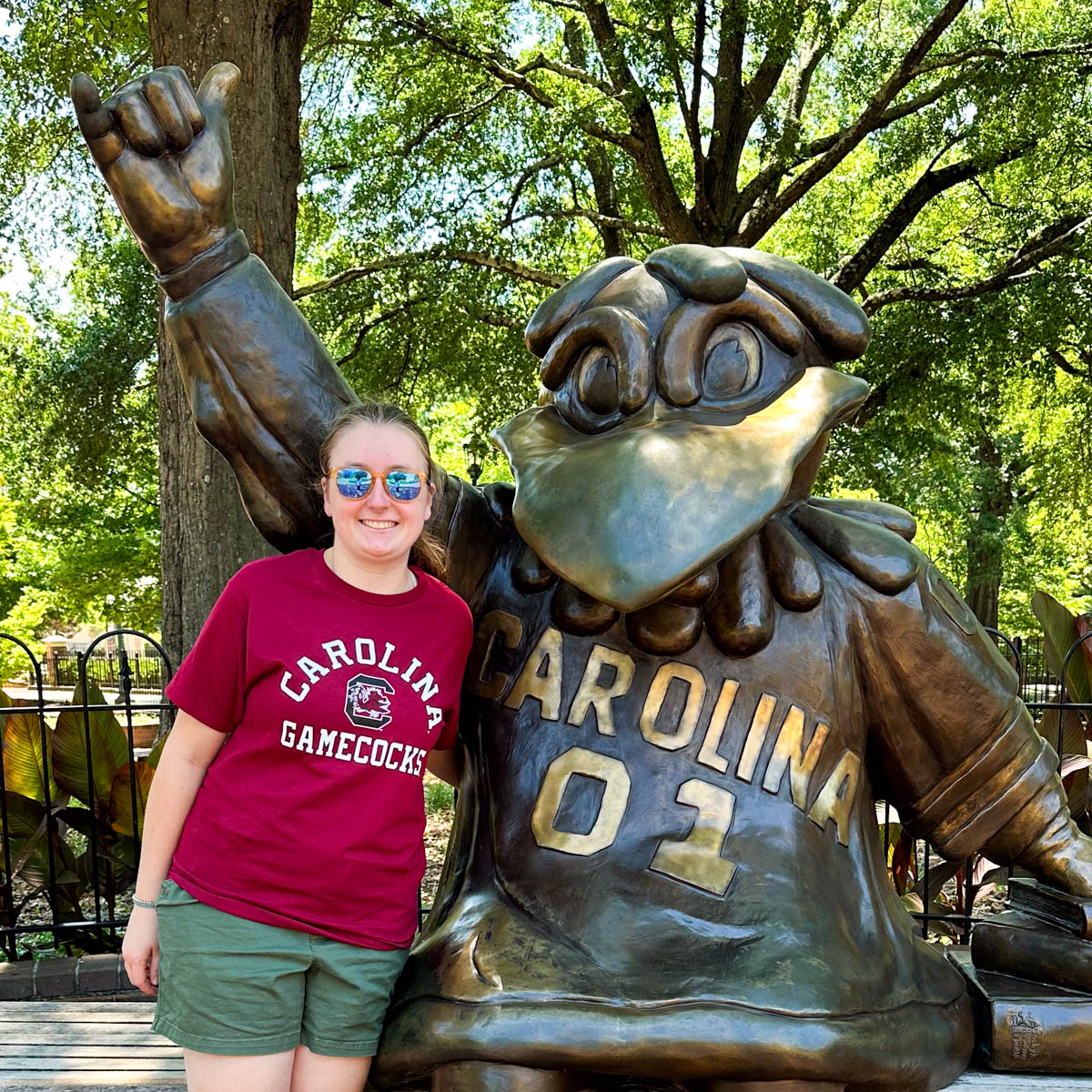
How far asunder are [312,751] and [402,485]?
402 millimetres

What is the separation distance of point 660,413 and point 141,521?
47.5ft

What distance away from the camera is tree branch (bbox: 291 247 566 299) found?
360 inches

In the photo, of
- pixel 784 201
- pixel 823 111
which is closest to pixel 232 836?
pixel 784 201

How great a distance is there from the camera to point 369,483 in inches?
64.2

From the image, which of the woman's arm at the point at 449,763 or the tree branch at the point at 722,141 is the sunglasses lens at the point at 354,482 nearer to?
the woman's arm at the point at 449,763

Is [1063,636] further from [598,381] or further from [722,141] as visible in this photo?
[722,141]

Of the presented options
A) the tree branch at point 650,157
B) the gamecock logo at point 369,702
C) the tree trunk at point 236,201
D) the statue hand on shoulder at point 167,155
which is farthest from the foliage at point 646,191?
the gamecock logo at point 369,702

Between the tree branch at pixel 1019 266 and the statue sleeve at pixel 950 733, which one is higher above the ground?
the tree branch at pixel 1019 266

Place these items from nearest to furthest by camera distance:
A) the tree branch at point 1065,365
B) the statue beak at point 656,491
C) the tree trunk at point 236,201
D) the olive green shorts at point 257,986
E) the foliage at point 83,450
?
the statue beak at point 656,491 → the olive green shorts at point 257,986 → the tree trunk at point 236,201 → the tree branch at point 1065,365 → the foliage at point 83,450

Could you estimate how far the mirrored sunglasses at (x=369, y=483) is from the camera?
1628 millimetres

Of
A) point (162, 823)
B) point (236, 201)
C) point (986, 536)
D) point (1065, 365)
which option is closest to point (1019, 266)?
point (1065, 365)

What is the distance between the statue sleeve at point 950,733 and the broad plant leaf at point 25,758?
381cm

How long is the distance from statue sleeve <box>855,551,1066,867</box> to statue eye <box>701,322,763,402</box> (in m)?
0.40

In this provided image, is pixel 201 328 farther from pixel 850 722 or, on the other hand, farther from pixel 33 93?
pixel 33 93
